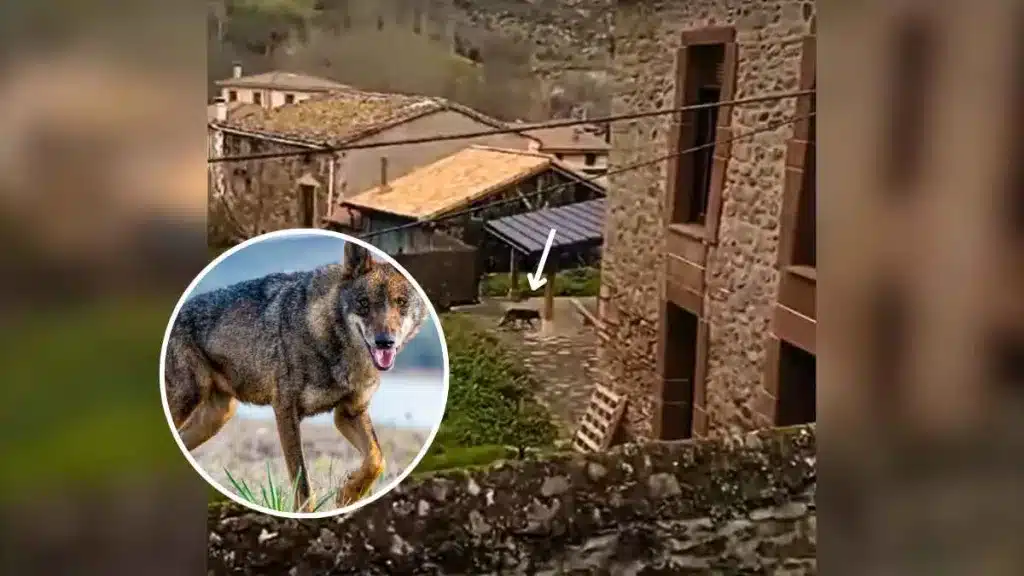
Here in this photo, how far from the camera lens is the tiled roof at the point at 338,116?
5.61ft

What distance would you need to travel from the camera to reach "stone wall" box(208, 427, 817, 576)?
1731 millimetres

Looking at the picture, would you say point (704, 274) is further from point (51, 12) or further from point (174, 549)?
point (51, 12)

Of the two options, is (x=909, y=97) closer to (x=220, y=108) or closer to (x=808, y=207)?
(x=808, y=207)

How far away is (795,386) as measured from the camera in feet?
6.02

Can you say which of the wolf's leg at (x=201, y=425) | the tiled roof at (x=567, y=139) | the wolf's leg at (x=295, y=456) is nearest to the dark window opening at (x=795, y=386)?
the tiled roof at (x=567, y=139)

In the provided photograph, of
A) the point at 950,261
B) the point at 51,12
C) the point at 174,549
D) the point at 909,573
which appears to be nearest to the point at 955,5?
the point at 950,261

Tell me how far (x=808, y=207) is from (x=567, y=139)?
0.46 metres

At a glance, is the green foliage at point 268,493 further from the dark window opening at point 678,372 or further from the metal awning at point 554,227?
the dark window opening at point 678,372

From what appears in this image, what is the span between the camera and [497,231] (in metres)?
1.76

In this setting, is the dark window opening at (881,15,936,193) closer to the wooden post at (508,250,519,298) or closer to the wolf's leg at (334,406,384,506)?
the wooden post at (508,250,519,298)

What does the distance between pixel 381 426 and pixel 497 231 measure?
0.40m

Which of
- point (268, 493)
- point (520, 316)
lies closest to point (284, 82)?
point (520, 316)

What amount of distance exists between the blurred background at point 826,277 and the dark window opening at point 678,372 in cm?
24

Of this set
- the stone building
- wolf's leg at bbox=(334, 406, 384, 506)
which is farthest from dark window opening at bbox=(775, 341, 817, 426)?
wolf's leg at bbox=(334, 406, 384, 506)
